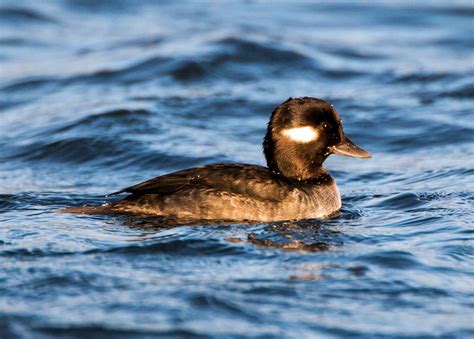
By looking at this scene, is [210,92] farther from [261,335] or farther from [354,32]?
[261,335]

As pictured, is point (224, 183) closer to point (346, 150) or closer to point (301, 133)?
point (301, 133)

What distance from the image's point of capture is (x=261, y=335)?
7578 mm

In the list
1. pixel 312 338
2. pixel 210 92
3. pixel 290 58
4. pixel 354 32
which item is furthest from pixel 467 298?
pixel 354 32

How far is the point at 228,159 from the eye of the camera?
1398 centimetres

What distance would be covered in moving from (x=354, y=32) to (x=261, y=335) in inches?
648

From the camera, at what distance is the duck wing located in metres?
10.4

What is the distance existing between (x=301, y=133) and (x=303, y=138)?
66 mm

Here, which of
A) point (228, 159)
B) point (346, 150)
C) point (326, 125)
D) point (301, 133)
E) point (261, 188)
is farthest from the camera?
point (228, 159)

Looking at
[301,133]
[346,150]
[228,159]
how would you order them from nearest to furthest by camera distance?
1. [301,133]
2. [346,150]
3. [228,159]

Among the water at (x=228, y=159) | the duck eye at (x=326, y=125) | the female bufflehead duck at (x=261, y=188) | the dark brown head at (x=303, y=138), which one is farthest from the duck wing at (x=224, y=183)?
the duck eye at (x=326, y=125)

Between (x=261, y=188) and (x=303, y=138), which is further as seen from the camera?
(x=303, y=138)

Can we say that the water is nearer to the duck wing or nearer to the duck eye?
the duck wing

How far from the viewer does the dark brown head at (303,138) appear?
1091cm

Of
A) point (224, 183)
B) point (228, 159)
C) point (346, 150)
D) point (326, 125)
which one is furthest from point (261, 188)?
point (228, 159)
